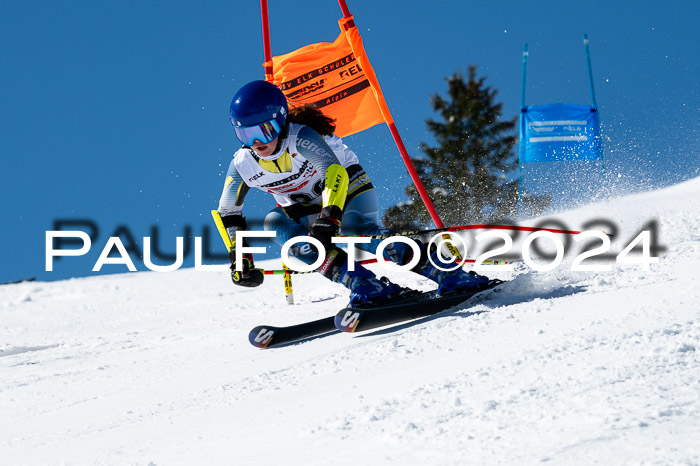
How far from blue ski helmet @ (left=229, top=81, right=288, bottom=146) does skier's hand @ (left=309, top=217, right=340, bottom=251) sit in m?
0.66

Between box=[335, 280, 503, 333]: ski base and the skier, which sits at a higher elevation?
the skier

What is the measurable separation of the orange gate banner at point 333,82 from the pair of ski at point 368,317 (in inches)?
148

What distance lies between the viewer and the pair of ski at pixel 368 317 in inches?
170

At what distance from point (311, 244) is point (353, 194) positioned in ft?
1.92

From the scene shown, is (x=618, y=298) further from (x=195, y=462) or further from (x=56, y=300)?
(x=56, y=300)

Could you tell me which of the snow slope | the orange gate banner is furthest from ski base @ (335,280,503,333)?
the orange gate banner

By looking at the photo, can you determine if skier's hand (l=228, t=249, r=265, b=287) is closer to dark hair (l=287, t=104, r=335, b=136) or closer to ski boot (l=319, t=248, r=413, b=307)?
ski boot (l=319, t=248, r=413, b=307)

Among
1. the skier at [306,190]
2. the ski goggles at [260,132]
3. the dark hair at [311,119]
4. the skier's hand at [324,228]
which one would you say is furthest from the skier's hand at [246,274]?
the dark hair at [311,119]

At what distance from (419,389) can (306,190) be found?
Result: 2.54 m

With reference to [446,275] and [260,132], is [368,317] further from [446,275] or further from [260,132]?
[260,132]

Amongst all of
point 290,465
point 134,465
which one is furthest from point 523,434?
point 134,465

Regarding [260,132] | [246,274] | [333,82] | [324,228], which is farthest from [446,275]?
[333,82]

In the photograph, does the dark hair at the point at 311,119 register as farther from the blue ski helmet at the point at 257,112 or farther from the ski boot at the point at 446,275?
the ski boot at the point at 446,275

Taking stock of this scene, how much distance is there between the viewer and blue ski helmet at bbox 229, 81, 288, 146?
14.8ft
